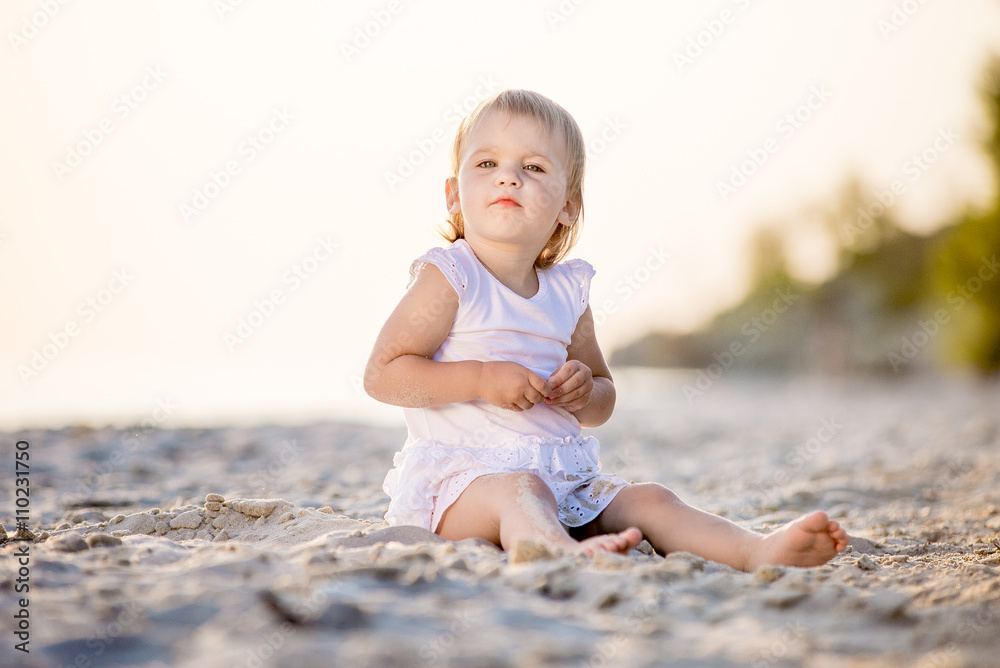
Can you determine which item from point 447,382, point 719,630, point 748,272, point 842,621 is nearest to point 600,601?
point 719,630

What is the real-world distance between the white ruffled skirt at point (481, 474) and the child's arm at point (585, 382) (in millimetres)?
181

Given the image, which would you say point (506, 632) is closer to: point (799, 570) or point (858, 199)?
point (799, 570)

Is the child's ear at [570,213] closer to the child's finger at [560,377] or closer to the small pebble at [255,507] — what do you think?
the child's finger at [560,377]

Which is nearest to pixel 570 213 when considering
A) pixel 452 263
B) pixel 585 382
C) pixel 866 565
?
pixel 452 263

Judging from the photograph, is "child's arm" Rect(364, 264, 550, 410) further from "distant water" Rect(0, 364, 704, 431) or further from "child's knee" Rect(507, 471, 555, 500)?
"distant water" Rect(0, 364, 704, 431)

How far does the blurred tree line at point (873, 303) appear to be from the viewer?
17.1 metres

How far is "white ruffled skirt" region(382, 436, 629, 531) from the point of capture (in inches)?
96.5

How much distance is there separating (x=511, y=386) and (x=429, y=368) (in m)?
0.28

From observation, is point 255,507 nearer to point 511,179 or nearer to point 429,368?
point 429,368

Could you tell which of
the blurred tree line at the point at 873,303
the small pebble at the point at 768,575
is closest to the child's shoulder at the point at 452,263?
the small pebble at the point at 768,575

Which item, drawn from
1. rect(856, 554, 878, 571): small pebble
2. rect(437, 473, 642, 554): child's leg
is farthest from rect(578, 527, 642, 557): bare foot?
rect(856, 554, 878, 571): small pebble

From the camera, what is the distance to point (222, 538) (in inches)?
105

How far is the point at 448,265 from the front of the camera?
2.57 metres

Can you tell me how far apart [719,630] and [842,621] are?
0.87 feet
